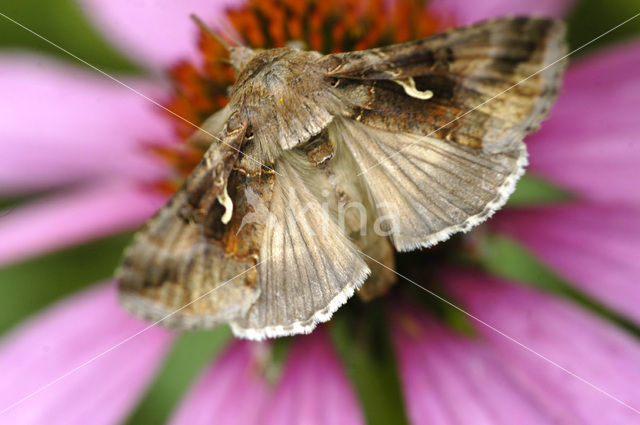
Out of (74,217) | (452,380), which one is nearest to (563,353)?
(452,380)

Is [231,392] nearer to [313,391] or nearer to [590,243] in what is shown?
[313,391]

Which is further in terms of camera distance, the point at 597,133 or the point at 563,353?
the point at 597,133

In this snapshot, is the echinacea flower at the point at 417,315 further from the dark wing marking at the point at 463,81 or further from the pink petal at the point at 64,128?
the dark wing marking at the point at 463,81

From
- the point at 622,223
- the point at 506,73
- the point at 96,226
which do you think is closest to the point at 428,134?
the point at 506,73

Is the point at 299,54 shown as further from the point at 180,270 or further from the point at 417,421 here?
the point at 417,421

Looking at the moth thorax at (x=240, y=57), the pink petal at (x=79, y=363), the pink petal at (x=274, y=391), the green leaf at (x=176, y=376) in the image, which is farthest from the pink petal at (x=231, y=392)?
the moth thorax at (x=240, y=57)

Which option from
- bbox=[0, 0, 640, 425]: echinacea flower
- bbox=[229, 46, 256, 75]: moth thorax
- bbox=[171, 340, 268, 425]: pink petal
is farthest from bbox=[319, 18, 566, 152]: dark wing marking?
bbox=[171, 340, 268, 425]: pink petal
